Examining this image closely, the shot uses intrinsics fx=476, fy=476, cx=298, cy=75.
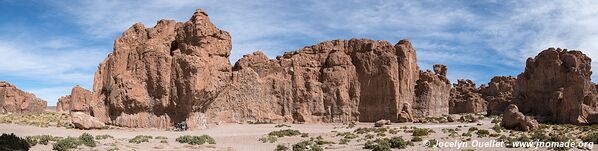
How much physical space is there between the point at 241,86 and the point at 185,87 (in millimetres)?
18152

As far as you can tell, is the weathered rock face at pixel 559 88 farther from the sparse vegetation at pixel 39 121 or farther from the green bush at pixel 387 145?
the sparse vegetation at pixel 39 121

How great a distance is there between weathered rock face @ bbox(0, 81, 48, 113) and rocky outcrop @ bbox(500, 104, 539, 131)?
79.2 meters

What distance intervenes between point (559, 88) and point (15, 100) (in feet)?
284

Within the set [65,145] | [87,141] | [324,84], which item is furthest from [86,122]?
[324,84]

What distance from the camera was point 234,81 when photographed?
53.4 metres

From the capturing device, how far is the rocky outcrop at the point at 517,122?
114ft

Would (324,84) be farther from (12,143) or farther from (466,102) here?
(12,143)

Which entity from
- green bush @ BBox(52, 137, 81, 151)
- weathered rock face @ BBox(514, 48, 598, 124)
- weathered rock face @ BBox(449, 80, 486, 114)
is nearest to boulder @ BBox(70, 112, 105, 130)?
green bush @ BBox(52, 137, 81, 151)

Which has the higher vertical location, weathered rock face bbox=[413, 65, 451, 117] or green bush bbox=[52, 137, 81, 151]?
weathered rock face bbox=[413, 65, 451, 117]

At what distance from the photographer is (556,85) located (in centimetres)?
5812

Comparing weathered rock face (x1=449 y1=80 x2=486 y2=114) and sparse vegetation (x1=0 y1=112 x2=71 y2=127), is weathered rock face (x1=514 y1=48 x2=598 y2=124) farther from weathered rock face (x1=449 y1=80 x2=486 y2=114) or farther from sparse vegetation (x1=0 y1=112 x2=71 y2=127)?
sparse vegetation (x1=0 y1=112 x2=71 y2=127)


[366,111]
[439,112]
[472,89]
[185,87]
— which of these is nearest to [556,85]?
[439,112]

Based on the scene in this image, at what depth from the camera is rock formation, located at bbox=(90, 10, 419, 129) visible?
119 feet

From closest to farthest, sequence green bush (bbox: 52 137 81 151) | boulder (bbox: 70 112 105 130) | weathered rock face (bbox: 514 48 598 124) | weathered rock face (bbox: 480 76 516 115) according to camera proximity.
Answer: green bush (bbox: 52 137 81 151)
boulder (bbox: 70 112 105 130)
weathered rock face (bbox: 514 48 598 124)
weathered rock face (bbox: 480 76 516 115)
